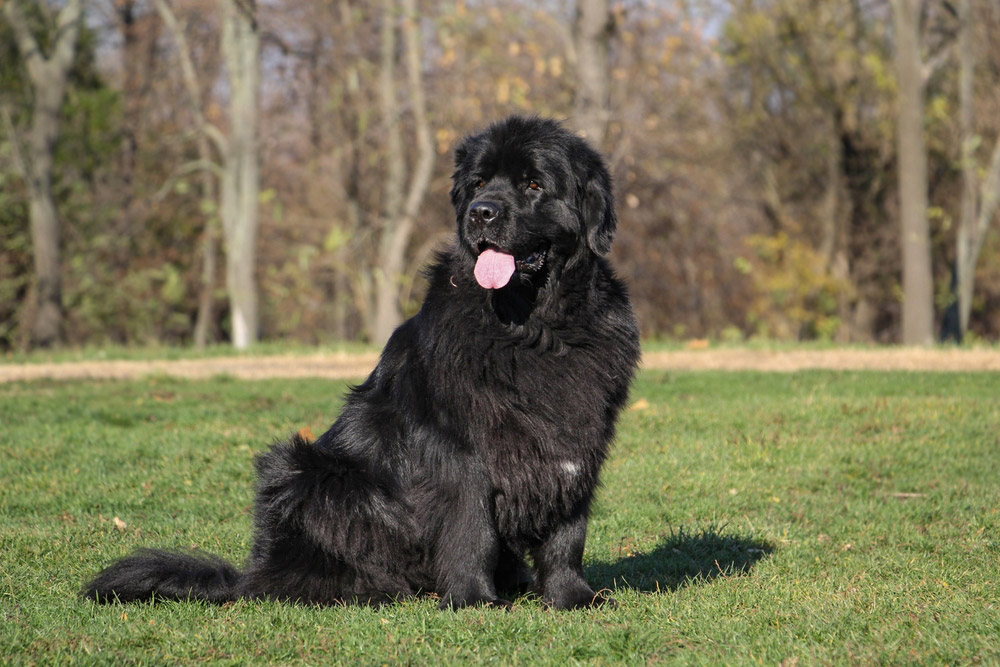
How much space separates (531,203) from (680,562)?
91.4 inches

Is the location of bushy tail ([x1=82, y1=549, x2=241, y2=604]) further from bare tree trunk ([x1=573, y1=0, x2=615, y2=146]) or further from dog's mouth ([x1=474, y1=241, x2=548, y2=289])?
bare tree trunk ([x1=573, y1=0, x2=615, y2=146])

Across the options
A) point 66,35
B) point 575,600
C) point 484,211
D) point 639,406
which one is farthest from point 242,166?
point 575,600

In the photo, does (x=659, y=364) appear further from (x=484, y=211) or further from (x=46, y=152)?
(x=46, y=152)

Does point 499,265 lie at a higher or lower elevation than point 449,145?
lower

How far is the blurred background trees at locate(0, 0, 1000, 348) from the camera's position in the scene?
21.8m

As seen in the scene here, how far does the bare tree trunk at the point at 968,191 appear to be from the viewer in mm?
22156

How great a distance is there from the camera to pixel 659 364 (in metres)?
14.2

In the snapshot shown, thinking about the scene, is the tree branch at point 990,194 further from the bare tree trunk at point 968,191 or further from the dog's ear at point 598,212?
the dog's ear at point 598,212

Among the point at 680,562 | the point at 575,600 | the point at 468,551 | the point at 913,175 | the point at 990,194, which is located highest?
the point at 913,175

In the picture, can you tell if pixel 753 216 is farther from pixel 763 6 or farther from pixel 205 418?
pixel 205 418

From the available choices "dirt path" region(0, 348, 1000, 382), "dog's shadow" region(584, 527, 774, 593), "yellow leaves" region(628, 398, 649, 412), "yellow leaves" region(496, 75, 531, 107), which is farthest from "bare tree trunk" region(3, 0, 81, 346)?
"dog's shadow" region(584, 527, 774, 593)

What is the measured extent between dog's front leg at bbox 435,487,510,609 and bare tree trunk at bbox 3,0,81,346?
19171mm

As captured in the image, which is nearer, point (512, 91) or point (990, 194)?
point (512, 91)

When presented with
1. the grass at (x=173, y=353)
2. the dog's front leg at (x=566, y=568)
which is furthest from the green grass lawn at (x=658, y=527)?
the grass at (x=173, y=353)
